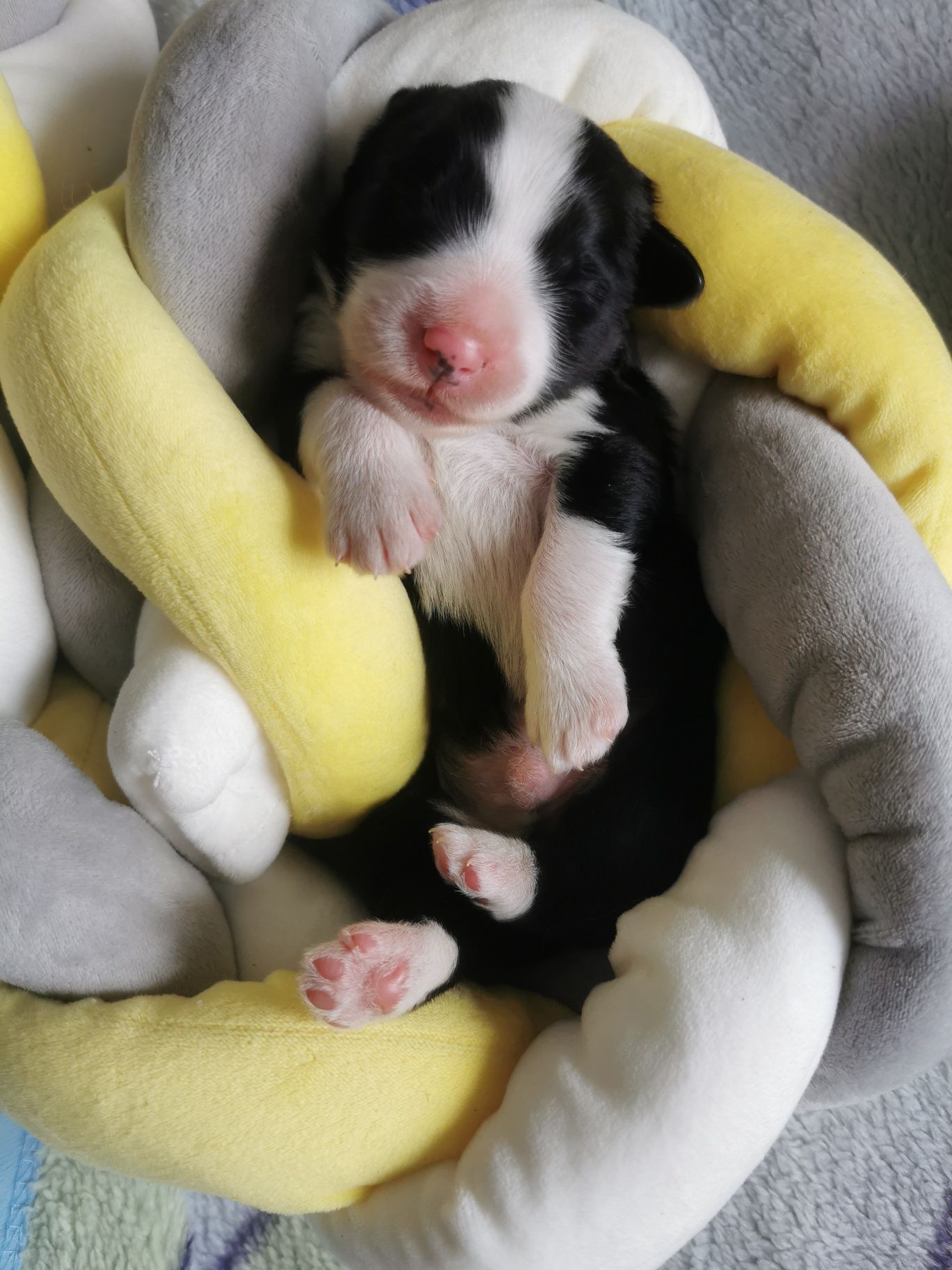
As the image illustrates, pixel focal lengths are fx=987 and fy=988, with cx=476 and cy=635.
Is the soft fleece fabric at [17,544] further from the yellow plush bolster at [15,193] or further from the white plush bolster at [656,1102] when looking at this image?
the white plush bolster at [656,1102]

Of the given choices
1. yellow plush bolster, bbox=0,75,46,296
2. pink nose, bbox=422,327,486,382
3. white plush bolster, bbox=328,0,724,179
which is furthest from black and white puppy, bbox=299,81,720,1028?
yellow plush bolster, bbox=0,75,46,296

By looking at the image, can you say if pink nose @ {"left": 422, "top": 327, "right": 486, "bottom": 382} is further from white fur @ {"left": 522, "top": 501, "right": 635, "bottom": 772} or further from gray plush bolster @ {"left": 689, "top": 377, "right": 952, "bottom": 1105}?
gray plush bolster @ {"left": 689, "top": 377, "right": 952, "bottom": 1105}

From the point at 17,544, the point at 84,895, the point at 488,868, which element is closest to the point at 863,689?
the point at 488,868

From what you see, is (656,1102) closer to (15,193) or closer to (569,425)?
(569,425)

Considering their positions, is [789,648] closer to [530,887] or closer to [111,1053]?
[530,887]

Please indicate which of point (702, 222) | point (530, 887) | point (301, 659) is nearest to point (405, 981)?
point (530, 887)

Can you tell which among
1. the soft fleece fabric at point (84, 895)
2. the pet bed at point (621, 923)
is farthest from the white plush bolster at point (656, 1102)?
the soft fleece fabric at point (84, 895)
